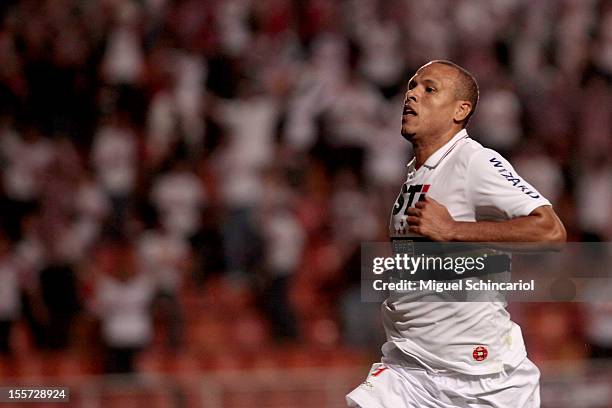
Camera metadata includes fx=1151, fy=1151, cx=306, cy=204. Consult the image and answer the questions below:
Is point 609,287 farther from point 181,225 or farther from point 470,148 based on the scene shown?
point 470,148

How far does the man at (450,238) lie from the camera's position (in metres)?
4.46

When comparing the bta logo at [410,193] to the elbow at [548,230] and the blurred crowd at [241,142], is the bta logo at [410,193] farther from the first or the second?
the blurred crowd at [241,142]

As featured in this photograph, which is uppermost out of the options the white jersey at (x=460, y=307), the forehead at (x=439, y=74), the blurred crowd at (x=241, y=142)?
the blurred crowd at (x=241, y=142)

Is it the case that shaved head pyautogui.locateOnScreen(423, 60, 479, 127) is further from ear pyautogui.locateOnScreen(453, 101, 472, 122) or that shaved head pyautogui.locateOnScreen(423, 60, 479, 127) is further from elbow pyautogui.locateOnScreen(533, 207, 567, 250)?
elbow pyautogui.locateOnScreen(533, 207, 567, 250)

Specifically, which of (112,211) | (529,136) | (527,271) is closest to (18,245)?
(112,211)

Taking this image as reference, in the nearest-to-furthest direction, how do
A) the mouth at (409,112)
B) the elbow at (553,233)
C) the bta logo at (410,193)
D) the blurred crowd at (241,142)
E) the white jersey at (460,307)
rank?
the elbow at (553,233) → the white jersey at (460,307) → the bta logo at (410,193) → the mouth at (409,112) → the blurred crowd at (241,142)

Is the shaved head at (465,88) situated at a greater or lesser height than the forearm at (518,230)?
greater

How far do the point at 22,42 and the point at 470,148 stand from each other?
7390 mm

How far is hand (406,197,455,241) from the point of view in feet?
14.4

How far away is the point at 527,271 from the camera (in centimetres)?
928

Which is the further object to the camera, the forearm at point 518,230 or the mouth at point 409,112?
the mouth at point 409,112

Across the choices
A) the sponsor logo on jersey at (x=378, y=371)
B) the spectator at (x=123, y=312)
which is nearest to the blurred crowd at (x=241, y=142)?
the spectator at (x=123, y=312)

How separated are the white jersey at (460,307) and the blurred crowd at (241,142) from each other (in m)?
4.81

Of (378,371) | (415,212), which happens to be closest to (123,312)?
(378,371)
